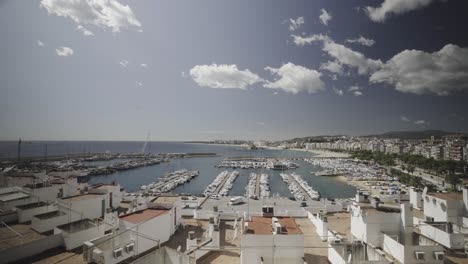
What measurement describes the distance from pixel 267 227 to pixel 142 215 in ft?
14.9

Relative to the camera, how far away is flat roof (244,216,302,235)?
688 cm

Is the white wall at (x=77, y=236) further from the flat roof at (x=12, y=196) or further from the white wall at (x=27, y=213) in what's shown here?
the flat roof at (x=12, y=196)

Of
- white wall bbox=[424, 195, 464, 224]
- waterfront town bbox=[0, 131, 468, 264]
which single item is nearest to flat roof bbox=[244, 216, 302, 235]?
waterfront town bbox=[0, 131, 468, 264]

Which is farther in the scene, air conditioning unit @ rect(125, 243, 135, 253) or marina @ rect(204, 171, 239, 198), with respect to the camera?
marina @ rect(204, 171, 239, 198)

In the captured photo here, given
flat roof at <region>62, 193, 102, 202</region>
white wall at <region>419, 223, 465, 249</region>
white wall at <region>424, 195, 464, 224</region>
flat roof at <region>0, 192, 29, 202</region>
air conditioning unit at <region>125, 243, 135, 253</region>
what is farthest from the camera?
flat roof at <region>62, 193, 102, 202</region>

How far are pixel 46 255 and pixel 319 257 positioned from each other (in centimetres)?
763

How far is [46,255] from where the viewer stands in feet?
20.6

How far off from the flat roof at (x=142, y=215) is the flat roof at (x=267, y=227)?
11.5ft

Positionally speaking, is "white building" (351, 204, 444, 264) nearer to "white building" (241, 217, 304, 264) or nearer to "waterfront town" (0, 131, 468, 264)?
"waterfront town" (0, 131, 468, 264)

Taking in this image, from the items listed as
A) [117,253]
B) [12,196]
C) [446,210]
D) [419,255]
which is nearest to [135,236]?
[117,253]

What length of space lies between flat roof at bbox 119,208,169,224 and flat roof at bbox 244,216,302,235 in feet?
11.5

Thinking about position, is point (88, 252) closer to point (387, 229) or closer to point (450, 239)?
point (387, 229)

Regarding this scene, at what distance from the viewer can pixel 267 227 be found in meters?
7.33

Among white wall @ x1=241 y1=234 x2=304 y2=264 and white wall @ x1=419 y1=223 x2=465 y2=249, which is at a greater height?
white wall @ x1=241 y1=234 x2=304 y2=264
